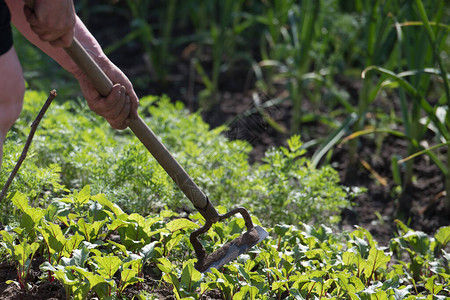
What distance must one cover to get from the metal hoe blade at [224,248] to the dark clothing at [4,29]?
0.93m

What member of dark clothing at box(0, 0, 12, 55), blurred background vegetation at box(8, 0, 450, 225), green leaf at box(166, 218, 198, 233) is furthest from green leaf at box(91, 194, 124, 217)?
blurred background vegetation at box(8, 0, 450, 225)

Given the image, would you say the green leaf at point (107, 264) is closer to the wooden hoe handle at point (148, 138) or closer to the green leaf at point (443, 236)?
the wooden hoe handle at point (148, 138)

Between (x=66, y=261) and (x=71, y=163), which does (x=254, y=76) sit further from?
(x=66, y=261)

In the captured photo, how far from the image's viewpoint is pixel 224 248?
7.76ft

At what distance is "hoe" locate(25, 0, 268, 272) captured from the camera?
7.18 feet

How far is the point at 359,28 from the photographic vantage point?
453cm

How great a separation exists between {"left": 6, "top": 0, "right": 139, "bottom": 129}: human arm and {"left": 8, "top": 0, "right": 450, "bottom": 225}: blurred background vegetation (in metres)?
1.50

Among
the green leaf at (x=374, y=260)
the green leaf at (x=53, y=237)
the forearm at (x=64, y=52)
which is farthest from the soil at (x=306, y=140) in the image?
the forearm at (x=64, y=52)

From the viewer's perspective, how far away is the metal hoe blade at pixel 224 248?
7.63ft

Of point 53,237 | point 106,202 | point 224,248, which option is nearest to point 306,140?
point 224,248

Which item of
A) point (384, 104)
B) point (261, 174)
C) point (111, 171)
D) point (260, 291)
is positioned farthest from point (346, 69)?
point (260, 291)

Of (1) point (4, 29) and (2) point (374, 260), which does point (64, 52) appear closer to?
(1) point (4, 29)

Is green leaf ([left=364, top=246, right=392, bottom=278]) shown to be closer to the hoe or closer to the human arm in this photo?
the hoe

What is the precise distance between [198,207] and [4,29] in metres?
0.92
